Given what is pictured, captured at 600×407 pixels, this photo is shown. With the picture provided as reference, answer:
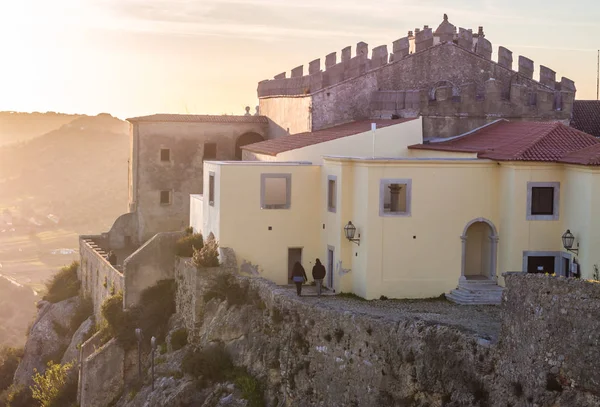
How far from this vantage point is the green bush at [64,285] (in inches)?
2308

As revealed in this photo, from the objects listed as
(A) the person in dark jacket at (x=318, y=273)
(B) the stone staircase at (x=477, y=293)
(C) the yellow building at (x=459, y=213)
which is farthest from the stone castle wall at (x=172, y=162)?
(B) the stone staircase at (x=477, y=293)

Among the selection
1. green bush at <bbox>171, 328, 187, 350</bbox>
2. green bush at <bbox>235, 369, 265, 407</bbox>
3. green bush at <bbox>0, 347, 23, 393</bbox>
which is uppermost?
green bush at <bbox>171, 328, 187, 350</bbox>

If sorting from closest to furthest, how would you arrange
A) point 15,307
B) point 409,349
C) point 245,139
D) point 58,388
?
point 409,349 < point 58,388 < point 245,139 < point 15,307

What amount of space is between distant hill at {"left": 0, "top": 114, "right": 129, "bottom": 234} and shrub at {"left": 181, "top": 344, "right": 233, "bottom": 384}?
123 meters

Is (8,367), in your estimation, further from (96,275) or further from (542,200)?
(542,200)

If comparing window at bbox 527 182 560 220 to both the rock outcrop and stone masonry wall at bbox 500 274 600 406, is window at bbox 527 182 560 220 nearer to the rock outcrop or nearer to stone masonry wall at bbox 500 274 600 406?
stone masonry wall at bbox 500 274 600 406

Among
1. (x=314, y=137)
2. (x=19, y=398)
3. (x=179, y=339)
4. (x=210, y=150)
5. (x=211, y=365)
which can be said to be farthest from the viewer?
(x=210, y=150)

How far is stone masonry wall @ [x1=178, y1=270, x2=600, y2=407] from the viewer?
21.1 meters

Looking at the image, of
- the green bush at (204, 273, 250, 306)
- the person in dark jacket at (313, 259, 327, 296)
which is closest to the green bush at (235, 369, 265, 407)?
the green bush at (204, 273, 250, 306)

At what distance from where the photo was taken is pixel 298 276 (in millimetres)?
34000

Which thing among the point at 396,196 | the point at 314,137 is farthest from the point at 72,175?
the point at 396,196

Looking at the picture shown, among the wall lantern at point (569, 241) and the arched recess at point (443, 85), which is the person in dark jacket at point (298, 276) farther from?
the arched recess at point (443, 85)

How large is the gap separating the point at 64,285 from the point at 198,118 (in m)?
13.3

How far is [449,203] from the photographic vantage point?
1336 inches
